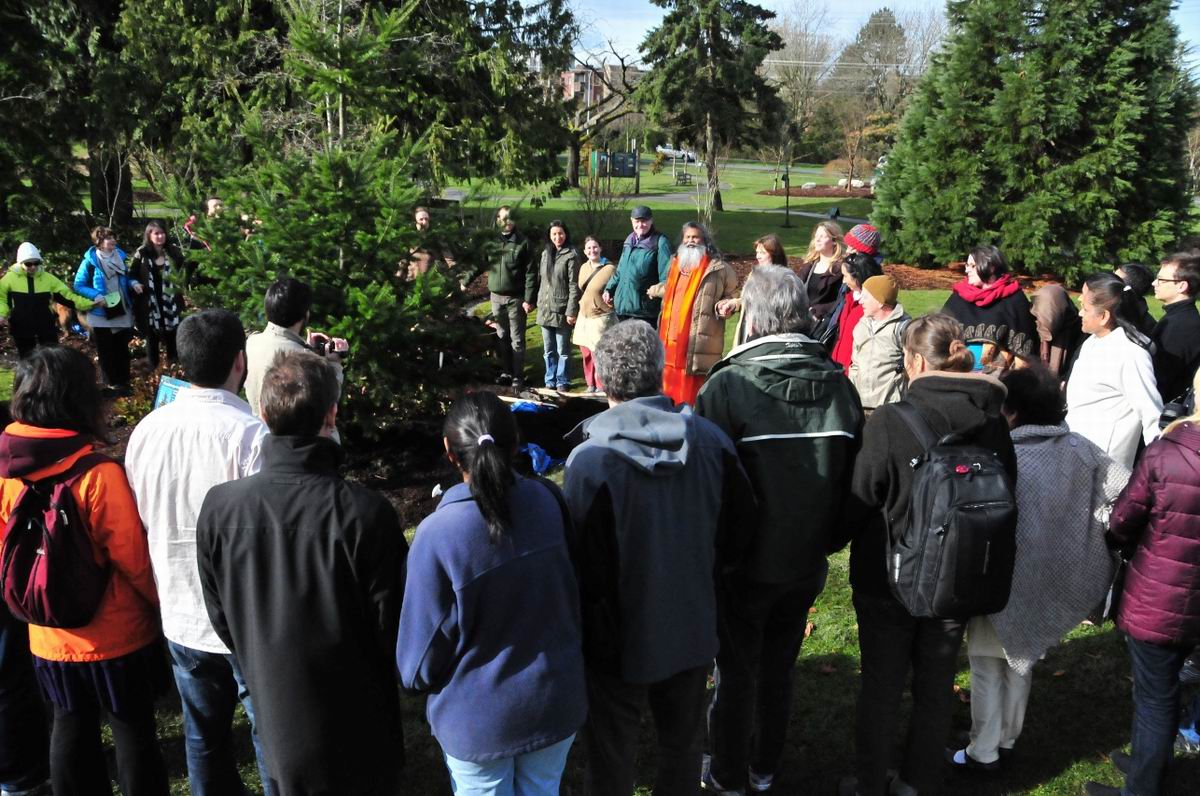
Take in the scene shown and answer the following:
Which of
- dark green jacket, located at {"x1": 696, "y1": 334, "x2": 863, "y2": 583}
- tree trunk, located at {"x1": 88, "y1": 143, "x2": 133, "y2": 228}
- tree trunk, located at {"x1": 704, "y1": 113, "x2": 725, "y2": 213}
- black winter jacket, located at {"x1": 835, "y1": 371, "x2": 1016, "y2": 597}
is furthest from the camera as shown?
tree trunk, located at {"x1": 704, "y1": 113, "x2": 725, "y2": 213}

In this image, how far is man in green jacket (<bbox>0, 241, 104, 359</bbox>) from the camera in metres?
9.33

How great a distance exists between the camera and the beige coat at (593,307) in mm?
9203

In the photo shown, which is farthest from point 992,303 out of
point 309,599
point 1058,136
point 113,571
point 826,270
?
point 1058,136

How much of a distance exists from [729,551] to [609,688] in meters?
0.69

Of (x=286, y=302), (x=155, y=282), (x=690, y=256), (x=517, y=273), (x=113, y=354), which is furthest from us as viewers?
(x=155, y=282)

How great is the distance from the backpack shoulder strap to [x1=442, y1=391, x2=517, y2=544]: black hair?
5.00 feet

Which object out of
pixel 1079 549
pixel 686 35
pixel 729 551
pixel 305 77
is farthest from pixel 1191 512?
pixel 686 35

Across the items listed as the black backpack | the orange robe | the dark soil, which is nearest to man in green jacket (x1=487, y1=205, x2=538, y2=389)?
the orange robe

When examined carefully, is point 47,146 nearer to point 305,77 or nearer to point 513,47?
point 513,47

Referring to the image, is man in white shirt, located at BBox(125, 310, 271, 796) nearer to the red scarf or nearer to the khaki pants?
the khaki pants

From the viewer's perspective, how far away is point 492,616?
2609mm

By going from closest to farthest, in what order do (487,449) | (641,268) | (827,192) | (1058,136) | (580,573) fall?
(487,449) → (580,573) → (641,268) → (1058,136) → (827,192)

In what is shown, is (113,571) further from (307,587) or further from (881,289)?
(881,289)

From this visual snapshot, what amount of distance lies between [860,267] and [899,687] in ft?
11.2
